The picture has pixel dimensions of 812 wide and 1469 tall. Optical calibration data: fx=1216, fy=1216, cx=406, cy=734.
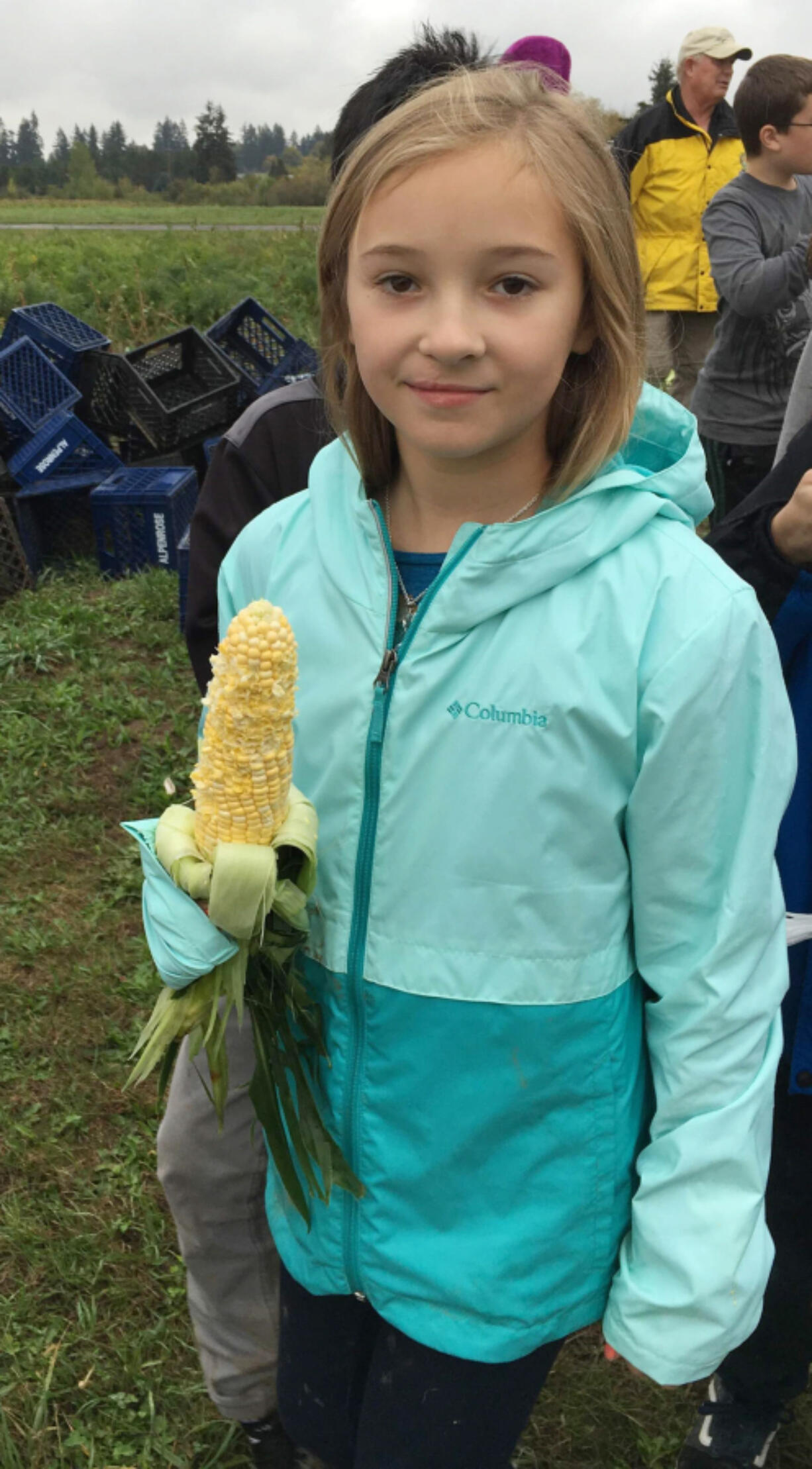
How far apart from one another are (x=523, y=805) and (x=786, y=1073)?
0.78 metres

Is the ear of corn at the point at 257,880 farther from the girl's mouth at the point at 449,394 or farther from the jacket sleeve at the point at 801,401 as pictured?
→ the jacket sleeve at the point at 801,401

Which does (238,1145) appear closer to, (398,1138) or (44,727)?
(398,1138)

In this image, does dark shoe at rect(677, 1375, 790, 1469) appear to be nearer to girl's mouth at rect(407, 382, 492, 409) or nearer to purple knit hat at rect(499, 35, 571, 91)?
girl's mouth at rect(407, 382, 492, 409)

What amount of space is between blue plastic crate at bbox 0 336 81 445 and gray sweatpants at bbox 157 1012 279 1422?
5065 millimetres

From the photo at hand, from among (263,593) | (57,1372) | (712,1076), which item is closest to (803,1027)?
(712,1076)

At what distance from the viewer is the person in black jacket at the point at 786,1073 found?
1.68 m

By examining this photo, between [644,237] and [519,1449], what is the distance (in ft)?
18.0

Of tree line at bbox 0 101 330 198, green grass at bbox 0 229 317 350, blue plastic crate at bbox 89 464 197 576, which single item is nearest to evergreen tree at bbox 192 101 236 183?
tree line at bbox 0 101 330 198

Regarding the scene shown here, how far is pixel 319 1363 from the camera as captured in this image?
1646 millimetres

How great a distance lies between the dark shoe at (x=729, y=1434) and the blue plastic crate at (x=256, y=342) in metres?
5.81

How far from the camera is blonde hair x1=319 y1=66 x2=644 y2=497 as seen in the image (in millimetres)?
1236

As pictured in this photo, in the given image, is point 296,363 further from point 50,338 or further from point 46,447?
point 46,447

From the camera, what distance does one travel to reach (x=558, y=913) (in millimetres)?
1337

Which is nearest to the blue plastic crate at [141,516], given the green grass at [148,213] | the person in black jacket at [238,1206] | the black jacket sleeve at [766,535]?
the person in black jacket at [238,1206]
